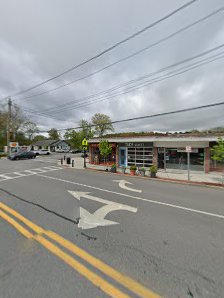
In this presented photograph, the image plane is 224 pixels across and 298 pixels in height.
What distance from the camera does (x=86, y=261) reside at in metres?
2.91

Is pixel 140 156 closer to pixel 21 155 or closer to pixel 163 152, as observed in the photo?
pixel 163 152

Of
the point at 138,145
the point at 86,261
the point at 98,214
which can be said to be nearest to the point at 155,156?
the point at 138,145

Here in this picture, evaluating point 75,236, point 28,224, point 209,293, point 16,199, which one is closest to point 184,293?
point 209,293

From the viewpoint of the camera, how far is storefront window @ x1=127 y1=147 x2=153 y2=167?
706 inches

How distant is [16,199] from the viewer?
6551 millimetres

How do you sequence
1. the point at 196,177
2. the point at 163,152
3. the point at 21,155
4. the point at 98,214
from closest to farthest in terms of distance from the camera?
the point at 98,214, the point at 196,177, the point at 163,152, the point at 21,155

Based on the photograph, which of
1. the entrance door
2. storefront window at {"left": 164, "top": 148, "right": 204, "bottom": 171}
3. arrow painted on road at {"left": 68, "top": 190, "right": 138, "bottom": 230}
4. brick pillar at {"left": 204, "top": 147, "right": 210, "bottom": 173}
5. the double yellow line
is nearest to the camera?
the double yellow line

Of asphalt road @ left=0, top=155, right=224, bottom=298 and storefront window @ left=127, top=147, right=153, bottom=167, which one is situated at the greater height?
storefront window @ left=127, top=147, right=153, bottom=167

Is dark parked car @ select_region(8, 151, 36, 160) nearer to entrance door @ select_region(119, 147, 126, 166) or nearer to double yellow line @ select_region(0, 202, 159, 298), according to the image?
entrance door @ select_region(119, 147, 126, 166)

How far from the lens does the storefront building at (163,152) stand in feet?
49.1

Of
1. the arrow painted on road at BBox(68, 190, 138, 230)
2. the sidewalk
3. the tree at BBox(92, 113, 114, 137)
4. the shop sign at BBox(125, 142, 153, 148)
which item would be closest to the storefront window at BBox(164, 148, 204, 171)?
the sidewalk

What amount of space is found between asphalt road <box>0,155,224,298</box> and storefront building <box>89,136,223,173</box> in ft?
33.7

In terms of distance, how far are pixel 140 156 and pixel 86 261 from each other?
1619 centimetres

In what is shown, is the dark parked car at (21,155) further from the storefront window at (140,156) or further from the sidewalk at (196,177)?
the sidewalk at (196,177)
